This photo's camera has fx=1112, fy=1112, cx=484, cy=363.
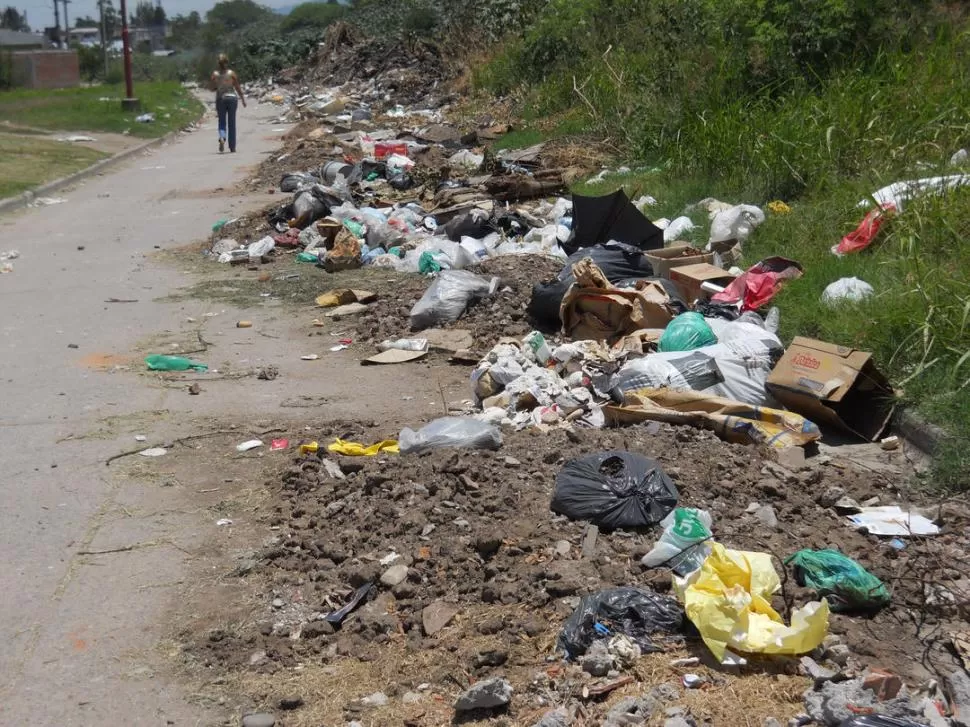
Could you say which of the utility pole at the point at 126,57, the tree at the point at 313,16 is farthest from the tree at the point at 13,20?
the utility pole at the point at 126,57

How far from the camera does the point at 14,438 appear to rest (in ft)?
21.0

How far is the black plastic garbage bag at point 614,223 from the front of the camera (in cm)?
924

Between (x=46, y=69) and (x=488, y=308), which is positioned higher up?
(x=488, y=308)

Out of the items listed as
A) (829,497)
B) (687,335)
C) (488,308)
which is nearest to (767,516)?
(829,497)

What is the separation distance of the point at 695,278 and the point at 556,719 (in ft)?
16.7

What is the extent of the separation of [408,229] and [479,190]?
147 centimetres

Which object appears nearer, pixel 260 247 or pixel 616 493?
pixel 616 493

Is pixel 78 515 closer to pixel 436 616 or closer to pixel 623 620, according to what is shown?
pixel 436 616

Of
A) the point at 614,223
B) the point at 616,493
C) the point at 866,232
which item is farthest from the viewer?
the point at 614,223

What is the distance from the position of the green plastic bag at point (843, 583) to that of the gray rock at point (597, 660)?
0.87m

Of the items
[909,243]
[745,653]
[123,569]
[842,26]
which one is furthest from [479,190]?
[745,653]

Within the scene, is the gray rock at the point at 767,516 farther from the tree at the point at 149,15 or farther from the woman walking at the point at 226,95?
the tree at the point at 149,15

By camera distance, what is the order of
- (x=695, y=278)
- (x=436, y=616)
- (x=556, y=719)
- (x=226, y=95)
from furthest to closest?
1. (x=226, y=95)
2. (x=695, y=278)
3. (x=436, y=616)
4. (x=556, y=719)

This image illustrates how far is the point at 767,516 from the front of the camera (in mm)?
4621
